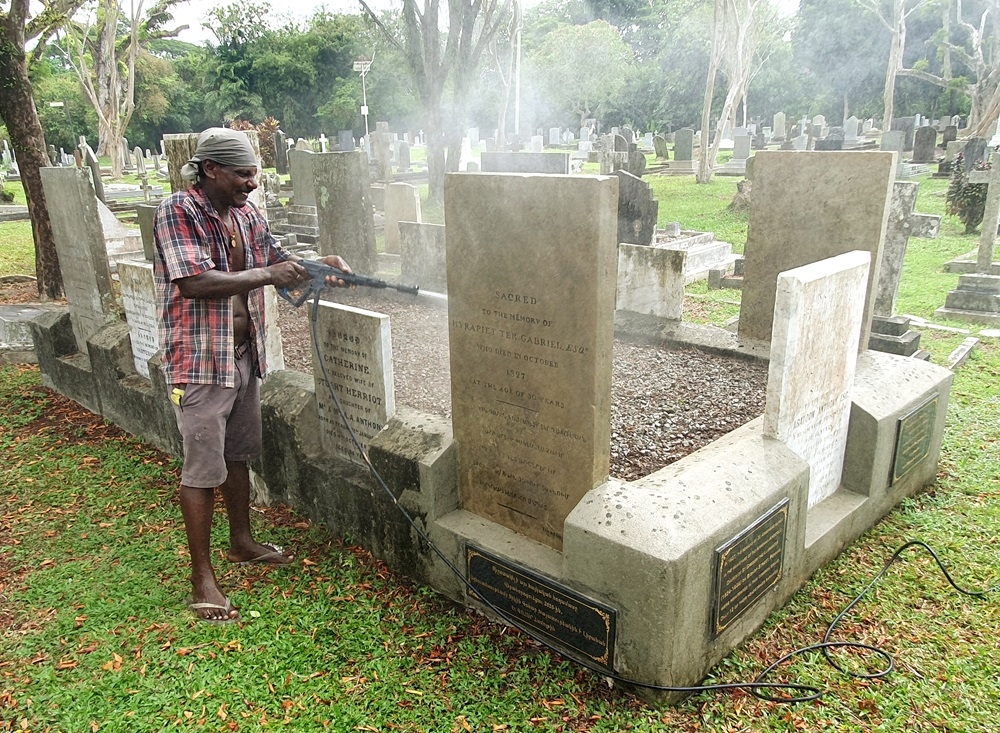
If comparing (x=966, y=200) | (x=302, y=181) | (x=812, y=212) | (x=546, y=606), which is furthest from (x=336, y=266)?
(x=966, y=200)

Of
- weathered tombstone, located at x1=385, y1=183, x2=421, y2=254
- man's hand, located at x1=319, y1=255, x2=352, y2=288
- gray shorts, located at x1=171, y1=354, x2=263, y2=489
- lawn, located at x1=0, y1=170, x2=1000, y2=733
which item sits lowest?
lawn, located at x1=0, y1=170, x2=1000, y2=733

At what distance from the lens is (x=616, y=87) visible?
40781mm

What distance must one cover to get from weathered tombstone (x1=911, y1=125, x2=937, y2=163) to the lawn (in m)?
20.6

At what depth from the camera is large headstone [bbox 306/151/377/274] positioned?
27.9ft

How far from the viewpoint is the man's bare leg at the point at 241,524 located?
3697 millimetres

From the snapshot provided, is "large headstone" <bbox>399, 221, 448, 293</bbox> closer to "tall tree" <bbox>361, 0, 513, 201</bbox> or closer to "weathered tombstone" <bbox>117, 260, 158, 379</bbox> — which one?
"weathered tombstone" <bbox>117, 260, 158, 379</bbox>

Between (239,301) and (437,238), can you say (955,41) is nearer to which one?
(437,238)

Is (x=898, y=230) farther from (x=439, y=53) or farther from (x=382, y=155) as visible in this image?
(x=382, y=155)

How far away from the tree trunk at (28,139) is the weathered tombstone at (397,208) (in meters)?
4.37

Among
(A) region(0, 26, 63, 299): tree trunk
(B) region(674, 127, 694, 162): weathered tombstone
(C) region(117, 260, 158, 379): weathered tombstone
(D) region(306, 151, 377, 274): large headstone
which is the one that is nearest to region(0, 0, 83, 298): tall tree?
(A) region(0, 26, 63, 299): tree trunk

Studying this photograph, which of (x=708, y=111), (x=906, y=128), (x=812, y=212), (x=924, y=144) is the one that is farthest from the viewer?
(x=906, y=128)

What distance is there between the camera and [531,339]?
306 centimetres

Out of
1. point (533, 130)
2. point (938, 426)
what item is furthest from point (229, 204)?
point (533, 130)

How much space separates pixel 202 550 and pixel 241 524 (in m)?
0.41
